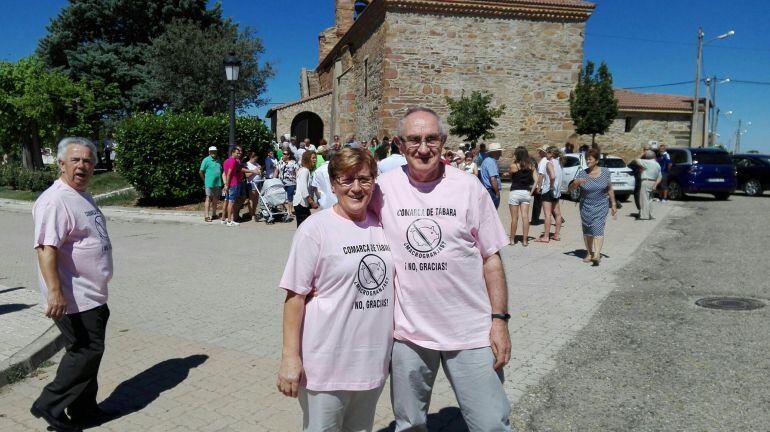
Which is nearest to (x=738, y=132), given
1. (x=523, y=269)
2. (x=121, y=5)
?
(x=121, y=5)

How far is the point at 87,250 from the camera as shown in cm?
365

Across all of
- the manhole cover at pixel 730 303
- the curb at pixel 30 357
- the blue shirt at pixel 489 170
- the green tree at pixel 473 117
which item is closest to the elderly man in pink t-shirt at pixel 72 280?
the curb at pixel 30 357

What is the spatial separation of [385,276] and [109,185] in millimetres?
23248

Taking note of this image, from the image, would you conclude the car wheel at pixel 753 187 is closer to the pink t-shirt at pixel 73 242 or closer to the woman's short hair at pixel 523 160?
the woman's short hair at pixel 523 160

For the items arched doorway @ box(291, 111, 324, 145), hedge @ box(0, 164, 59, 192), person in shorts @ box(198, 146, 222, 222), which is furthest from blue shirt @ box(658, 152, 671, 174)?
hedge @ box(0, 164, 59, 192)

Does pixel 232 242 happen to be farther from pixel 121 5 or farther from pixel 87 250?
pixel 121 5

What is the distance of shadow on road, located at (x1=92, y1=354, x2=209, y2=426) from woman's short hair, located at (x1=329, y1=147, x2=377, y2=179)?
2580 millimetres

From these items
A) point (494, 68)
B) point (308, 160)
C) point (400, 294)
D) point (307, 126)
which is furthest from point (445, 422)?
point (307, 126)

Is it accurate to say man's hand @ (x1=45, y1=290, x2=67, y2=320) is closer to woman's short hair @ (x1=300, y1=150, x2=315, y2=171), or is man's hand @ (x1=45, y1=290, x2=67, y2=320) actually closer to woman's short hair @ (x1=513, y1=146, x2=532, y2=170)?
woman's short hair @ (x1=300, y1=150, x2=315, y2=171)

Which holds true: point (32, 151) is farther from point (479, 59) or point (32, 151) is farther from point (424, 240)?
point (424, 240)

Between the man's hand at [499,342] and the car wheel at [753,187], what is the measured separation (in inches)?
873

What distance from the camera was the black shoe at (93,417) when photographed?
3738 mm

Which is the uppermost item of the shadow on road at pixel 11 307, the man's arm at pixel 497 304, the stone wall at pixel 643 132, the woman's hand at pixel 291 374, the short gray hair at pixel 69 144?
the stone wall at pixel 643 132

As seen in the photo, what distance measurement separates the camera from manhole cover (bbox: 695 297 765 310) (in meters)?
6.48
